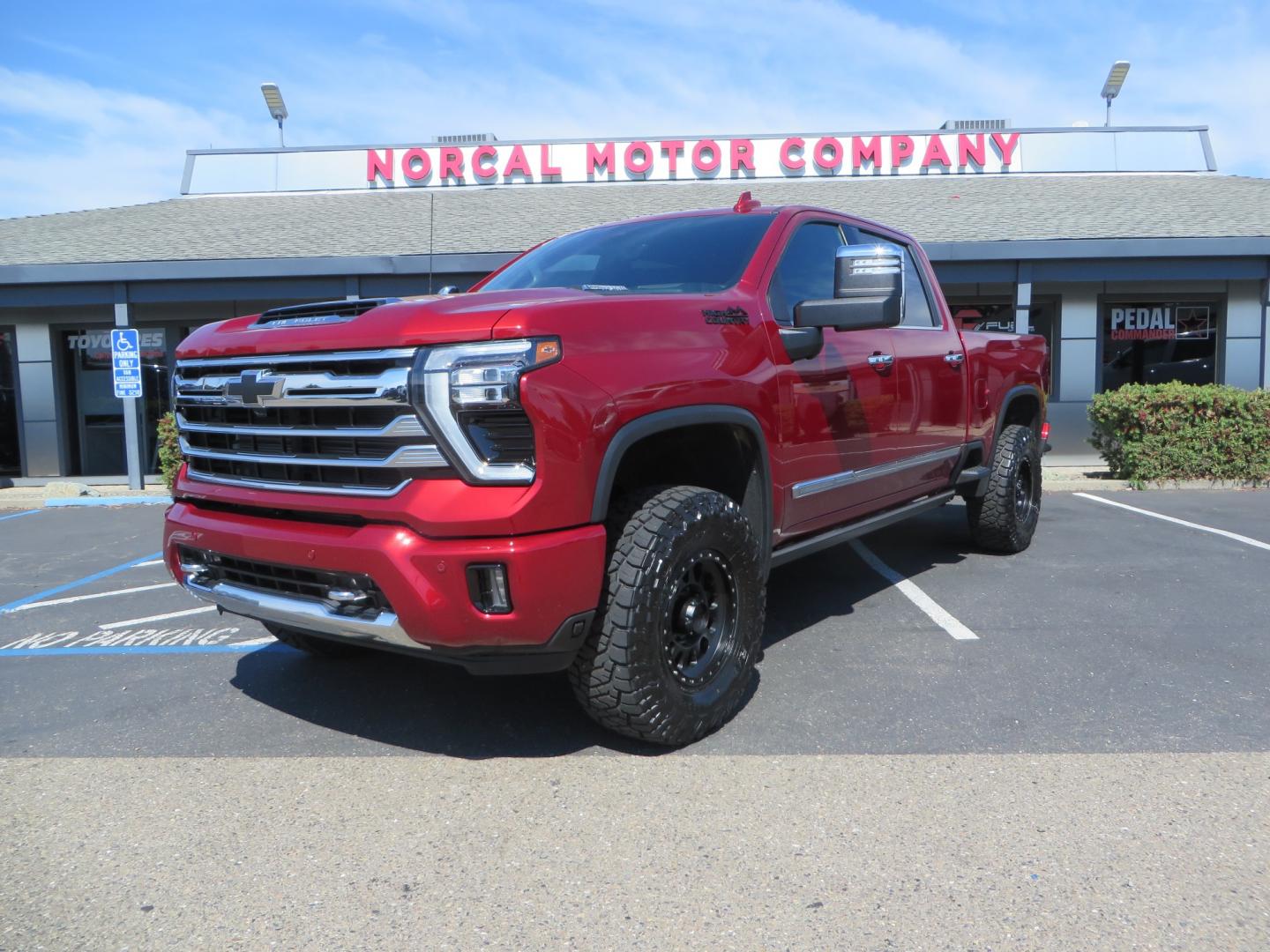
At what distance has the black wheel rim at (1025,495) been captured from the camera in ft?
21.4

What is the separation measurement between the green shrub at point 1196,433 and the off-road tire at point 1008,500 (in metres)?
5.04

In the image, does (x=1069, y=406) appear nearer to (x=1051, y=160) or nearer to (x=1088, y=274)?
(x=1088, y=274)

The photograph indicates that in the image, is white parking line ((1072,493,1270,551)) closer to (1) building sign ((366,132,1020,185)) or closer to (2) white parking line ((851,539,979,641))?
(2) white parking line ((851,539,979,641))

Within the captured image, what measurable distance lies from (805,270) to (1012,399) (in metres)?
2.77

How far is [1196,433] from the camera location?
10.7 metres

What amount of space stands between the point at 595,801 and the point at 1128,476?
32.9 ft

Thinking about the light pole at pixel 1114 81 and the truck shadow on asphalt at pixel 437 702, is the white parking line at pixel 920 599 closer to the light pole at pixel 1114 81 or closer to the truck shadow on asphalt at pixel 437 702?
the truck shadow on asphalt at pixel 437 702

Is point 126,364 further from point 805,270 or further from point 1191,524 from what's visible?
point 1191,524

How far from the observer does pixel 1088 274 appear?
13.5m

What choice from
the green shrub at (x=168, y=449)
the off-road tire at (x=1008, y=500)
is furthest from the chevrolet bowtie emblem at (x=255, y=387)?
the green shrub at (x=168, y=449)

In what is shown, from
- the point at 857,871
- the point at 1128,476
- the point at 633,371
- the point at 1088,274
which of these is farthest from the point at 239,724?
the point at 1088,274

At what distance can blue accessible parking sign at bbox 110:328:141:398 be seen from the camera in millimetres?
12352

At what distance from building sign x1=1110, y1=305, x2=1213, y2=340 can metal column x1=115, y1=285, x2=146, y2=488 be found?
14869 mm

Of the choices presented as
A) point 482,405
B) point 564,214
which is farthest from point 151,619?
point 564,214
